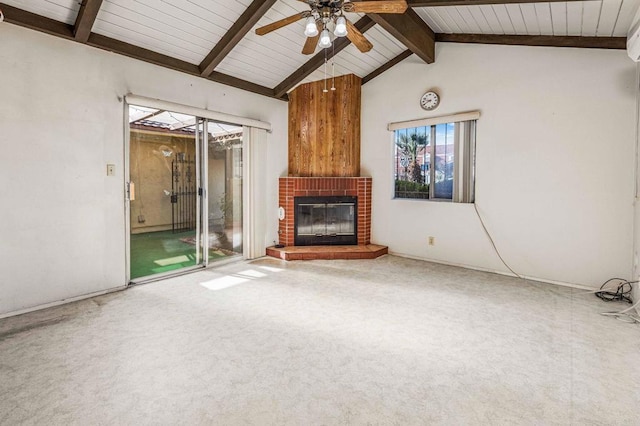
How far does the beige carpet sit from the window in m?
1.68

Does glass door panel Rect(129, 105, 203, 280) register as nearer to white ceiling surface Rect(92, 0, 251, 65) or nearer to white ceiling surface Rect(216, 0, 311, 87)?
white ceiling surface Rect(92, 0, 251, 65)

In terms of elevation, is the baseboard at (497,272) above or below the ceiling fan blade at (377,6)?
below

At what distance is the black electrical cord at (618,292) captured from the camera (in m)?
3.19

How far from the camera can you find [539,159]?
376 centimetres

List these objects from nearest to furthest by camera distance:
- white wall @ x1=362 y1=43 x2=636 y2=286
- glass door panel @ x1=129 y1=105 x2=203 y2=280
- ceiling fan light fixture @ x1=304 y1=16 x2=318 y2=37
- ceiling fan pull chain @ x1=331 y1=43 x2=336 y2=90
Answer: ceiling fan light fixture @ x1=304 y1=16 x2=318 y2=37
white wall @ x1=362 y1=43 x2=636 y2=286
glass door panel @ x1=129 y1=105 x2=203 y2=280
ceiling fan pull chain @ x1=331 y1=43 x2=336 y2=90

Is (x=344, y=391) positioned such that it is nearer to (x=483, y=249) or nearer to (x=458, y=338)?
(x=458, y=338)

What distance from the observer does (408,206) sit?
197 inches

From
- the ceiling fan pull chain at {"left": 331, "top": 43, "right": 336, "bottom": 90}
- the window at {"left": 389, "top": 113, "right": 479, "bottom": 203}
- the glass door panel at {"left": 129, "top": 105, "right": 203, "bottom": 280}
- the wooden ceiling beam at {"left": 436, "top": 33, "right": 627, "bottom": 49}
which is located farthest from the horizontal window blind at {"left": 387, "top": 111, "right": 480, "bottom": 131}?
the glass door panel at {"left": 129, "top": 105, "right": 203, "bottom": 280}

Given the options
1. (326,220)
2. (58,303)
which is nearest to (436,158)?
(326,220)

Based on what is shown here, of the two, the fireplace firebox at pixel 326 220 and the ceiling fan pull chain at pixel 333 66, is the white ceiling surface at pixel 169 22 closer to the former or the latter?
the ceiling fan pull chain at pixel 333 66

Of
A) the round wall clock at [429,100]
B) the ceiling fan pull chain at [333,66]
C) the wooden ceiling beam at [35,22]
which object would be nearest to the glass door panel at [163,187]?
the wooden ceiling beam at [35,22]

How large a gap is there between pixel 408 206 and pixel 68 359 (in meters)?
4.27

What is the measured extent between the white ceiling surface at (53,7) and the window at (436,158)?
3932 millimetres

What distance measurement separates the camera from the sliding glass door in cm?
416
